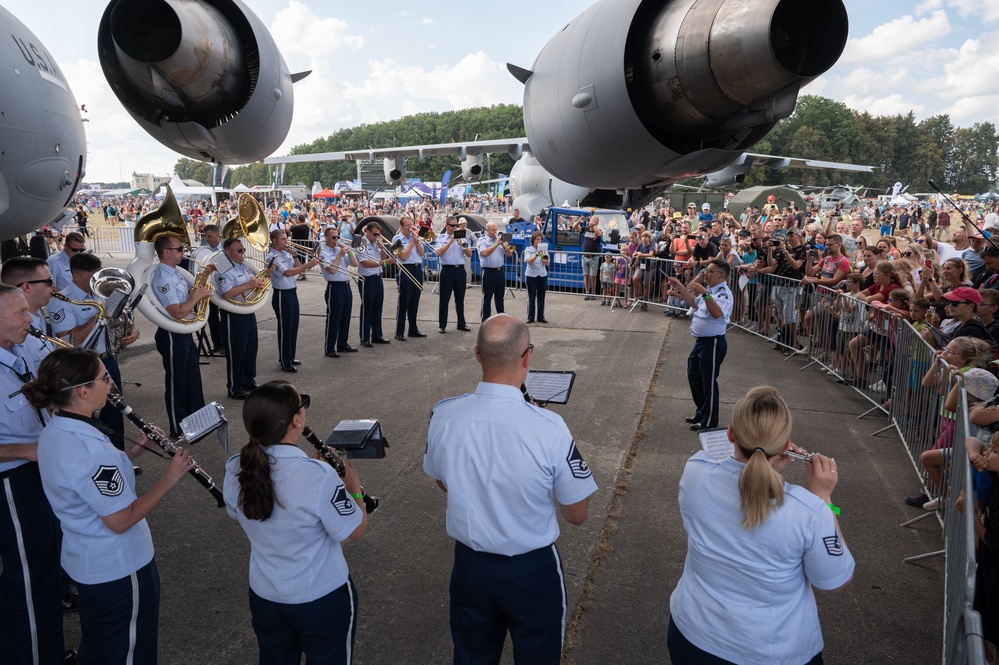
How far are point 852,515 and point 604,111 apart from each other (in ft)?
12.7

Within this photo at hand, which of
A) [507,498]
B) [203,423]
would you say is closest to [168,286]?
[203,423]

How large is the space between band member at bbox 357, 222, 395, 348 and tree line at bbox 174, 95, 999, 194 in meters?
31.7

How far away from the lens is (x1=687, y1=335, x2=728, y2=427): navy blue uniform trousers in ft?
21.1

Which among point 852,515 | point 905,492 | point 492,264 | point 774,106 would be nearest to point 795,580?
point 774,106

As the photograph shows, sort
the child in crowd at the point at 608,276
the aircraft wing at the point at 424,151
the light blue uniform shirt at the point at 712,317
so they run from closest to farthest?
1. the light blue uniform shirt at the point at 712,317
2. the child in crowd at the point at 608,276
3. the aircraft wing at the point at 424,151

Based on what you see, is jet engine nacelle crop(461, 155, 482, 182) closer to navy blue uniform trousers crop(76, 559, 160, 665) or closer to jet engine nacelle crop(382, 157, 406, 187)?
jet engine nacelle crop(382, 157, 406, 187)

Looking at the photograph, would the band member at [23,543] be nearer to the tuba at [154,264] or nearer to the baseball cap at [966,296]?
the tuba at [154,264]

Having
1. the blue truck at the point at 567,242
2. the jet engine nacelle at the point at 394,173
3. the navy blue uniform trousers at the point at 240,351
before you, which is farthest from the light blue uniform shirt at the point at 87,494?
the blue truck at the point at 567,242

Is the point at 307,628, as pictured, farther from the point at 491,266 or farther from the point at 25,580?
the point at 491,266

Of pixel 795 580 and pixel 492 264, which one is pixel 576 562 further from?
pixel 492 264

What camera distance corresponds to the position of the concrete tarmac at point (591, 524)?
3.43m

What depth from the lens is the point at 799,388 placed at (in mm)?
7957

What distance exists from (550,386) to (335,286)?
6527mm

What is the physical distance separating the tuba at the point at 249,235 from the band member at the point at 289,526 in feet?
17.0
